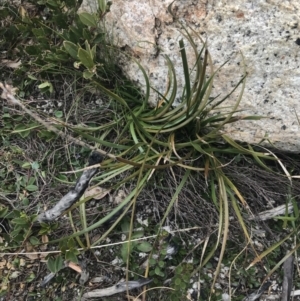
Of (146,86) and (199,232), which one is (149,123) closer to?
(146,86)

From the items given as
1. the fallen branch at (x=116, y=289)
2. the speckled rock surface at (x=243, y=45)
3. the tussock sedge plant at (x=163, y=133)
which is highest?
the speckled rock surface at (x=243, y=45)

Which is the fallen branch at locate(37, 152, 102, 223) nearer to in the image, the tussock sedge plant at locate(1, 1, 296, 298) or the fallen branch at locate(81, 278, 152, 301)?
the tussock sedge plant at locate(1, 1, 296, 298)

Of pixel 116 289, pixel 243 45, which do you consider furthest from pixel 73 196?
pixel 243 45

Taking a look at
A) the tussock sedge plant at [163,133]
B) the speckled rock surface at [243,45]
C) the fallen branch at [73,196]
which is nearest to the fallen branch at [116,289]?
the tussock sedge plant at [163,133]

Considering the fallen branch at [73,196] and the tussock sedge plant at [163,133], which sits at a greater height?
the tussock sedge plant at [163,133]

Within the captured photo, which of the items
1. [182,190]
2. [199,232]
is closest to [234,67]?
[182,190]

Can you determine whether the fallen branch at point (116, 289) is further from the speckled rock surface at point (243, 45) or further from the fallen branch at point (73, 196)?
the speckled rock surface at point (243, 45)
